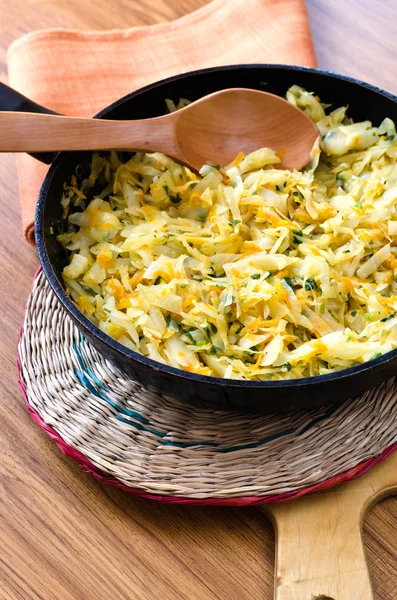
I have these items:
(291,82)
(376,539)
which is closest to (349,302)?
(376,539)

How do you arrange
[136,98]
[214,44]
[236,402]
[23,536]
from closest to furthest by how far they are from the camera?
[236,402] → [23,536] → [136,98] → [214,44]

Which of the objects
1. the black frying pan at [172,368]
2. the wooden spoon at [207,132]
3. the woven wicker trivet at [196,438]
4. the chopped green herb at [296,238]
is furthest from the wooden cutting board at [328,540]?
the wooden spoon at [207,132]

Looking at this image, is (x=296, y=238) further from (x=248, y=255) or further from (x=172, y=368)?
(x=172, y=368)

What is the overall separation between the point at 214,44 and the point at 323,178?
663mm

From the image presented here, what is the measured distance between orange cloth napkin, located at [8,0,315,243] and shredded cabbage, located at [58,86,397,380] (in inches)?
16.3

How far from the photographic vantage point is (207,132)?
163 centimetres

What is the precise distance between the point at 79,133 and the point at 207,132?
0.30m

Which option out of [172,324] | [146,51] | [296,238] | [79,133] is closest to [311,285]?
[296,238]

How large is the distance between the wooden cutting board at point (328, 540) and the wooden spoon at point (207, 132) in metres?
0.72

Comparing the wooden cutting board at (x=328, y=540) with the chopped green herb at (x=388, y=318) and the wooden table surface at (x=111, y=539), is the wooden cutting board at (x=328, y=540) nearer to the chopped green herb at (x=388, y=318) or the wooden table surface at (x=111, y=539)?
the wooden table surface at (x=111, y=539)

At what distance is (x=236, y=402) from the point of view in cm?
125

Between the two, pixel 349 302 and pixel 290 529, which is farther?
pixel 349 302

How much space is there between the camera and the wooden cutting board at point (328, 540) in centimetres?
125

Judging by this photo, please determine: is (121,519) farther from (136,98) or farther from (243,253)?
(136,98)
